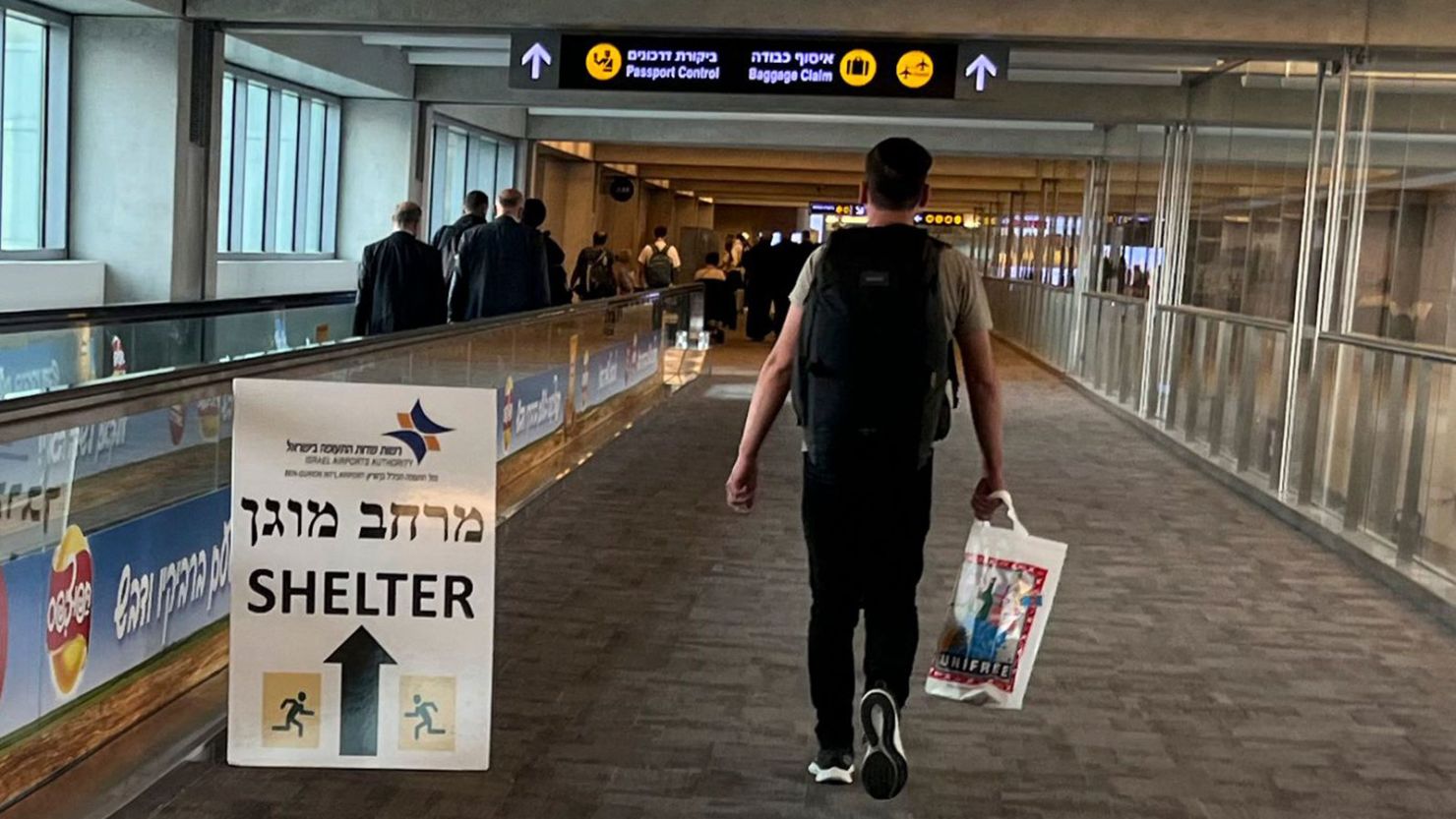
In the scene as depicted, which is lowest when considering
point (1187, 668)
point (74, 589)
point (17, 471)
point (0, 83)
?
point (1187, 668)

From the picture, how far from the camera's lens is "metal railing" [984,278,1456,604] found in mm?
8070

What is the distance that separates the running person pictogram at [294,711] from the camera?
406 centimetres

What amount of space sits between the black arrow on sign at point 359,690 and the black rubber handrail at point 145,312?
4.85m

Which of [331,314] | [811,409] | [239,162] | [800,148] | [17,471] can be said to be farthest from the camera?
[800,148]

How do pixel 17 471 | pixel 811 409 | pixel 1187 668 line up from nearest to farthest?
pixel 17 471, pixel 811 409, pixel 1187 668

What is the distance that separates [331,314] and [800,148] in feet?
34.7

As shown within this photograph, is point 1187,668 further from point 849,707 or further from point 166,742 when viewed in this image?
point 166,742

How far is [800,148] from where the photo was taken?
23562mm

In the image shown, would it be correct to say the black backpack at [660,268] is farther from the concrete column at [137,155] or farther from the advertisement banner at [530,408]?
the advertisement banner at [530,408]

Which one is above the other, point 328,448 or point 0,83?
point 0,83

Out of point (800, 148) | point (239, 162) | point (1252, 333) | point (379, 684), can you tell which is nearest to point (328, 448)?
point (379, 684)

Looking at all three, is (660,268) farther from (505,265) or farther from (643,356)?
(505,265)

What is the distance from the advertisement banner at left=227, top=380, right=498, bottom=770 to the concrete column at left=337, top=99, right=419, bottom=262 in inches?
613

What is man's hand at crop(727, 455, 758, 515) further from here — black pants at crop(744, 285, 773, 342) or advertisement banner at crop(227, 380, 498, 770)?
black pants at crop(744, 285, 773, 342)
